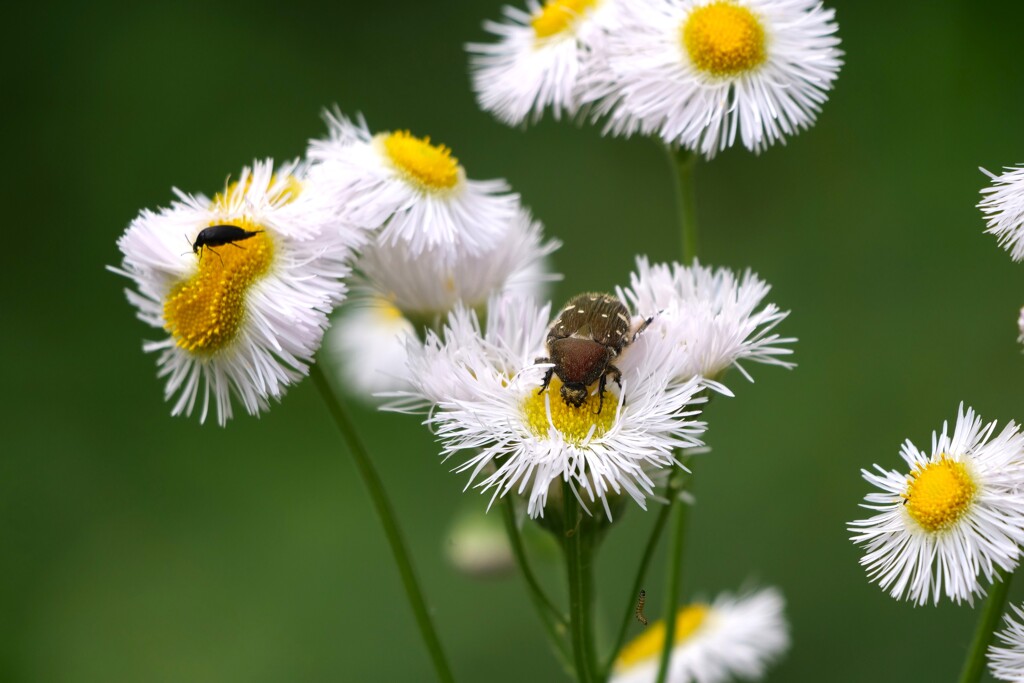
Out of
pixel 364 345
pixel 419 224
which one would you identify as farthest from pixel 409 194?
pixel 364 345

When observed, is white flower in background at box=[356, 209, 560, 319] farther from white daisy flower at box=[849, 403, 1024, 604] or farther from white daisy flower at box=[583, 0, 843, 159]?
white daisy flower at box=[849, 403, 1024, 604]

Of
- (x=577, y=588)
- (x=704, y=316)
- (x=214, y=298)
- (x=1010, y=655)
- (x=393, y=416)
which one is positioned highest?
(x=393, y=416)

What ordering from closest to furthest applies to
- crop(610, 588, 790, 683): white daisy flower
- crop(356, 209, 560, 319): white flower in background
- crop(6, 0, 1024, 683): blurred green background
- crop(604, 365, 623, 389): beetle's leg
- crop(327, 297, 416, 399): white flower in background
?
crop(604, 365, 623, 389): beetle's leg < crop(356, 209, 560, 319): white flower in background < crop(610, 588, 790, 683): white daisy flower < crop(327, 297, 416, 399): white flower in background < crop(6, 0, 1024, 683): blurred green background

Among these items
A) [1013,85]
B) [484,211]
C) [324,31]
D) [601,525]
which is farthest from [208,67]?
[601,525]

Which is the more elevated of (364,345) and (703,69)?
(364,345)

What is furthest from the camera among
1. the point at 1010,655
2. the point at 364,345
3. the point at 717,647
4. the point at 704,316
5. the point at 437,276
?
the point at 364,345

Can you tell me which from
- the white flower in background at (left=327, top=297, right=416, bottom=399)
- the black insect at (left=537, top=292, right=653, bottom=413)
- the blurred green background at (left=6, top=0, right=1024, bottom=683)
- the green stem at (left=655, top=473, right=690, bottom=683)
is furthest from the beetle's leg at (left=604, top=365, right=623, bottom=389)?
the blurred green background at (left=6, top=0, right=1024, bottom=683)

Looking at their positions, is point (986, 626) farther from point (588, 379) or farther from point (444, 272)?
point (444, 272)

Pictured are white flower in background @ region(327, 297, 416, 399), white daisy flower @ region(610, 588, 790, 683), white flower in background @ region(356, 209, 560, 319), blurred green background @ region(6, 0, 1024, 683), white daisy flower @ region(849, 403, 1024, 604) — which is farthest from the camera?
blurred green background @ region(6, 0, 1024, 683)
